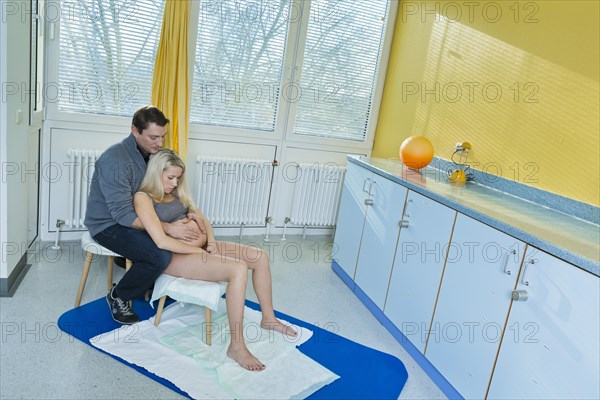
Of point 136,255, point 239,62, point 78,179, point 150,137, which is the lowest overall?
point 136,255

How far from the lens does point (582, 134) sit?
7.72 ft

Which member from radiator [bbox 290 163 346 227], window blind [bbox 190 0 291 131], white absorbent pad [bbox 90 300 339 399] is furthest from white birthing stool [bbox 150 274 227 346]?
radiator [bbox 290 163 346 227]

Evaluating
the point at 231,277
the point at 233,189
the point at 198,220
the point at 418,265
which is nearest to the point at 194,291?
the point at 231,277

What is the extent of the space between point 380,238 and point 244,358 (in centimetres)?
114

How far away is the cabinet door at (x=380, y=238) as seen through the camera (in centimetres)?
280

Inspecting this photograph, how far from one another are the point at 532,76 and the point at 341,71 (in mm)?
1661

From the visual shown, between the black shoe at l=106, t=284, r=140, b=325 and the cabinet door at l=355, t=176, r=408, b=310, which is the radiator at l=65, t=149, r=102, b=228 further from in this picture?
the cabinet door at l=355, t=176, r=408, b=310

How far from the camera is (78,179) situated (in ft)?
10.7

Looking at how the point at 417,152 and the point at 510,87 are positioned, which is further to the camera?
the point at 417,152

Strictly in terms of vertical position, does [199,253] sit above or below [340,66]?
below

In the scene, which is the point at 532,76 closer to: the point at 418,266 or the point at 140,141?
the point at 418,266

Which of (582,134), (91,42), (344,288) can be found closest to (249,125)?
(91,42)

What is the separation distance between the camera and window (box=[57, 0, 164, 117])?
10.3 ft

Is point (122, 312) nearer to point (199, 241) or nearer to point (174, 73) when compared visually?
point (199, 241)
